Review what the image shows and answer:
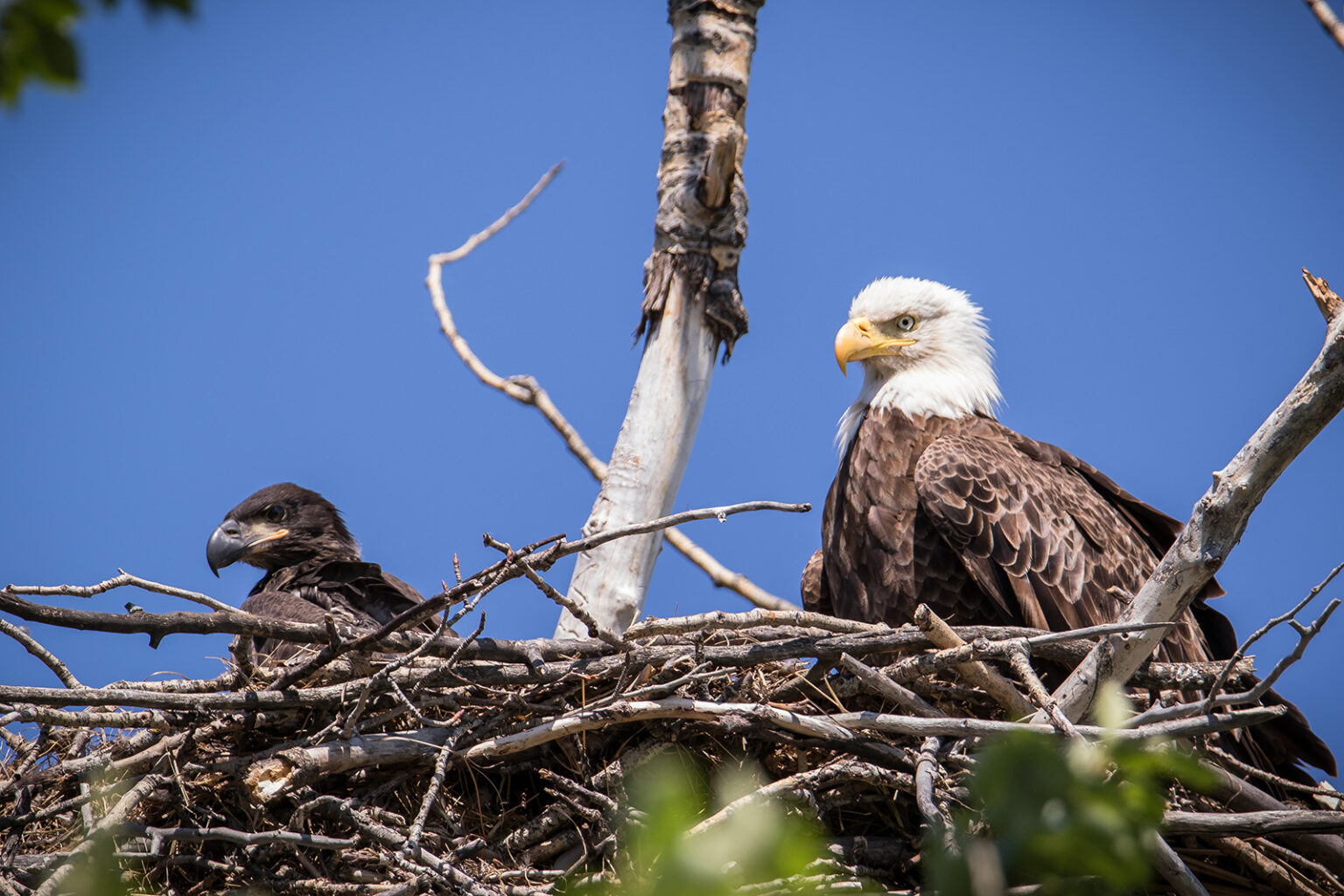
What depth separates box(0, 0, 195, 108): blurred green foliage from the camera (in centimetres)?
77

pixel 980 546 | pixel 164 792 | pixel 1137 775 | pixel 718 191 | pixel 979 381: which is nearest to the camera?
pixel 1137 775

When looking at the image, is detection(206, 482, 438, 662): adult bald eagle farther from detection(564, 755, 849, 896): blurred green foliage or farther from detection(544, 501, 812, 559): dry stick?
detection(564, 755, 849, 896): blurred green foliage

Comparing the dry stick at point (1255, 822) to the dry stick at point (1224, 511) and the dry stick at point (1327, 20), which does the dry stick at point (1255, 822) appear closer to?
the dry stick at point (1224, 511)

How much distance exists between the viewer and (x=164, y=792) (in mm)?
3295

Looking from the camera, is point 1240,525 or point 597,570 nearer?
point 1240,525

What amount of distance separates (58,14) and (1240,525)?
9.32ft

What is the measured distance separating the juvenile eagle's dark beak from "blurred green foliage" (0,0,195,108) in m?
5.36

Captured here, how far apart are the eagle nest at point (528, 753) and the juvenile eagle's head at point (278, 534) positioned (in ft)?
7.22

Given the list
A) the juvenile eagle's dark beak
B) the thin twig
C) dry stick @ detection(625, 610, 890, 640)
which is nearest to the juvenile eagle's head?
the juvenile eagle's dark beak

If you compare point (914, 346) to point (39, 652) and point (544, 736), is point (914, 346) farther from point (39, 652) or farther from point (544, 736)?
point (39, 652)

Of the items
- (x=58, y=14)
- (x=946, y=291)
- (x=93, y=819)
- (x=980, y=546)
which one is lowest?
(x=58, y=14)

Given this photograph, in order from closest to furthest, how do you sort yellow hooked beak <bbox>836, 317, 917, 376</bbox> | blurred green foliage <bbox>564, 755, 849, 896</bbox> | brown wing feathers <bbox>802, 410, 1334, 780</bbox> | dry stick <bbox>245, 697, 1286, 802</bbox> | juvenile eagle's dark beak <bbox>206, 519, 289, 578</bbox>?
1. blurred green foliage <bbox>564, 755, 849, 896</bbox>
2. dry stick <bbox>245, 697, 1286, 802</bbox>
3. brown wing feathers <bbox>802, 410, 1334, 780</bbox>
4. yellow hooked beak <bbox>836, 317, 917, 376</bbox>
5. juvenile eagle's dark beak <bbox>206, 519, 289, 578</bbox>

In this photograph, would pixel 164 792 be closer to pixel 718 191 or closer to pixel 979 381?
pixel 718 191

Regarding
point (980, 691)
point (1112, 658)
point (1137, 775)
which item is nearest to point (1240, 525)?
point (1112, 658)
